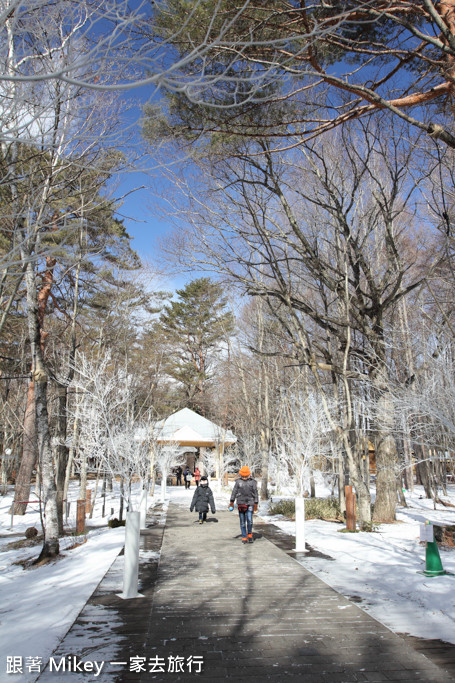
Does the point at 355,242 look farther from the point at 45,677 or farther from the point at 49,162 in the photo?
the point at 45,677

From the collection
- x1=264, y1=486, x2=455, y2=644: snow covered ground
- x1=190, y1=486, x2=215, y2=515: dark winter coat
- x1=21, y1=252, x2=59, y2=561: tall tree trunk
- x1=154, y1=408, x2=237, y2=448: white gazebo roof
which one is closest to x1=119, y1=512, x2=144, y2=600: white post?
x1=264, y1=486, x2=455, y2=644: snow covered ground

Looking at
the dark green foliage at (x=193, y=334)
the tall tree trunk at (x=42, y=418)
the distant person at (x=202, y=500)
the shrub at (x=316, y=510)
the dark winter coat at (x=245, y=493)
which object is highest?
the dark green foliage at (x=193, y=334)

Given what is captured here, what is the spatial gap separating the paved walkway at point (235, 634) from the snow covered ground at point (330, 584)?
0.79 feet

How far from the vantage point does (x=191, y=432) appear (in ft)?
111

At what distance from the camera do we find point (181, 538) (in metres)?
10.0

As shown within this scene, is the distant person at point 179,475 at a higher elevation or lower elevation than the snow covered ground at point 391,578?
higher

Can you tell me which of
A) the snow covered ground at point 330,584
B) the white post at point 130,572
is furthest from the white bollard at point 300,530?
the white post at point 130,572

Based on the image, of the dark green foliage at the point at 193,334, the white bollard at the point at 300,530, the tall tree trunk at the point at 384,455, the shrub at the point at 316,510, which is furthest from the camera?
the dark green foliage at the point at 193,334

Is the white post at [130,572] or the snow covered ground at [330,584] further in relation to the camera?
the white post at [130,572]

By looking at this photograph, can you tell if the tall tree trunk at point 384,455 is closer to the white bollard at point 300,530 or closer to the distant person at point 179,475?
the white bollard at point 300,530

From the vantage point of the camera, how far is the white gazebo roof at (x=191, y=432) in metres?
30.6

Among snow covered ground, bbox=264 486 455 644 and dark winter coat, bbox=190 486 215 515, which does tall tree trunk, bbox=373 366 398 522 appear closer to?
snow covered ground, bbox=264 486 455 644

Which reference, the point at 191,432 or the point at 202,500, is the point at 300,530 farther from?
the point at 191,432

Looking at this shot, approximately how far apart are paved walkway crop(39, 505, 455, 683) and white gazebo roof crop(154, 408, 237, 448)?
22.4m
